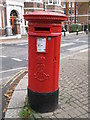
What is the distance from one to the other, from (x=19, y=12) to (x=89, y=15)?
148ft

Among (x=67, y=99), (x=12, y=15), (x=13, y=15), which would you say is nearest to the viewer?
(x=67, y=99)

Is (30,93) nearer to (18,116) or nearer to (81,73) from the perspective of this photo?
(18,116)

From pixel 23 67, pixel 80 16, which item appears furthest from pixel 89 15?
pixel 23 67

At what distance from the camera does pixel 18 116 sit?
298 cm

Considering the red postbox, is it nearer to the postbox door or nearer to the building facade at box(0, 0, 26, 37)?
the postbox door

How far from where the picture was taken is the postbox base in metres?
3.10

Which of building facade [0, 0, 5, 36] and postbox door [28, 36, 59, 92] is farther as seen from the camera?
building facade [0, 0, 5, 36]

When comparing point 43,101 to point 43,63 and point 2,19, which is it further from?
point 2,19

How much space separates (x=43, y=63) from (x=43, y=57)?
11 cm

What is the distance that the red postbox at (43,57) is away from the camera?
2854 mm

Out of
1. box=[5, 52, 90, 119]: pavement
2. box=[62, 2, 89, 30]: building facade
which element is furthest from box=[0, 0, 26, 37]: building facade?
box=[62, 2, 89, 30]: building facade

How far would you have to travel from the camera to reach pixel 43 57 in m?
2.96

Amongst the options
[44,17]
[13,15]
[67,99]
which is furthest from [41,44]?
[13,15]

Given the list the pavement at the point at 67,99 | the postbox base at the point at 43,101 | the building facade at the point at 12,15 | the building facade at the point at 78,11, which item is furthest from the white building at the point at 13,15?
the building facade at the point at 78,11
